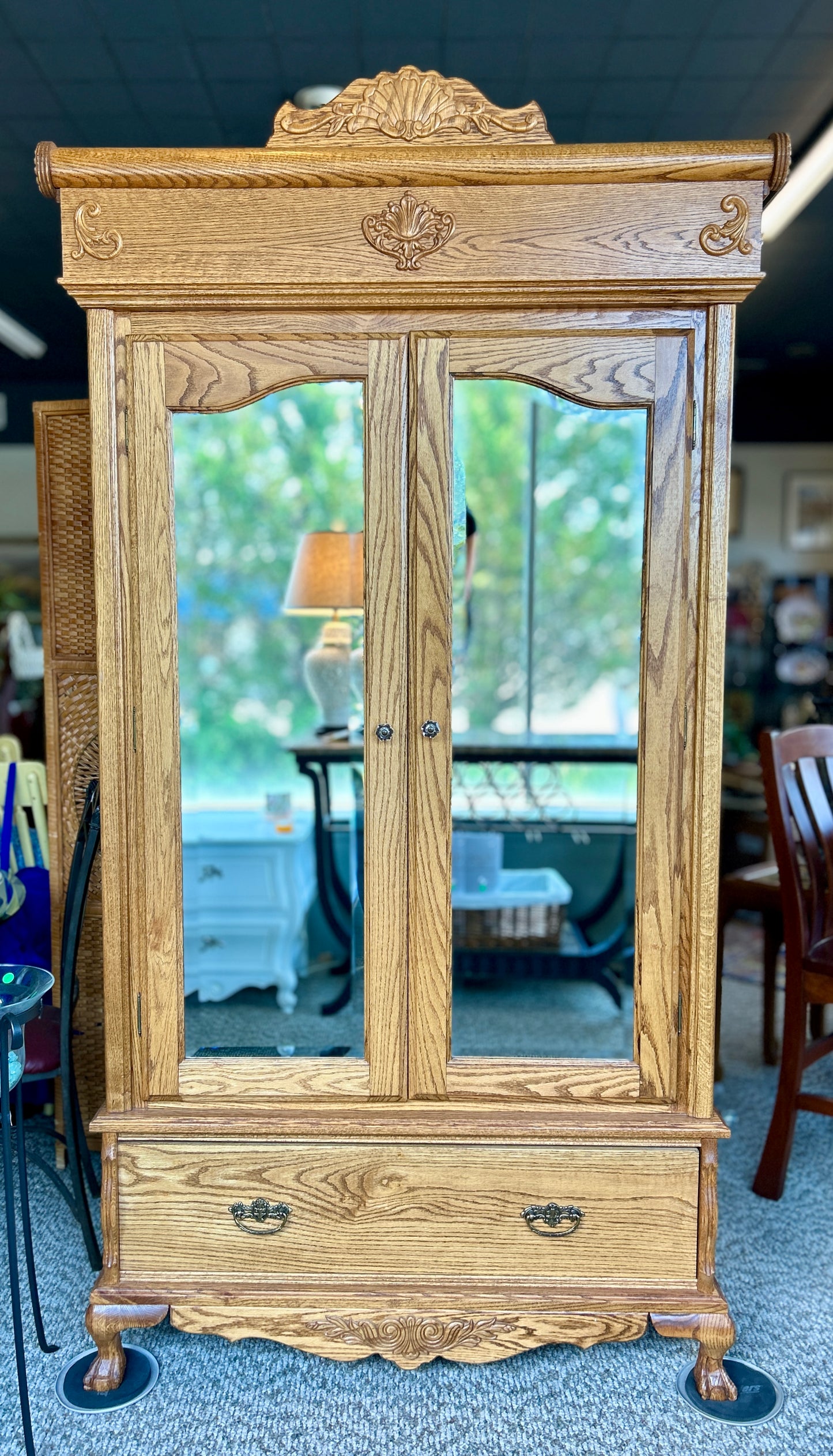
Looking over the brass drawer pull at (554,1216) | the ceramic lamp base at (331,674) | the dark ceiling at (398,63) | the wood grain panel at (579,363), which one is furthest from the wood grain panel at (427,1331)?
the dark ceiling at (398,63)

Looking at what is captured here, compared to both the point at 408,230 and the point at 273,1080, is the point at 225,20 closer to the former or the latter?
the point at 408,230

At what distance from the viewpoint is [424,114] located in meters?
1.62

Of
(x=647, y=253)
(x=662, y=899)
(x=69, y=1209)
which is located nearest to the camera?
(x=647, y=253)

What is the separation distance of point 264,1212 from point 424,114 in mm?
1954

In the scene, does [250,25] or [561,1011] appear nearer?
[250,25]

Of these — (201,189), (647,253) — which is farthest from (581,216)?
(201,189)

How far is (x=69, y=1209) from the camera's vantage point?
2334 mm

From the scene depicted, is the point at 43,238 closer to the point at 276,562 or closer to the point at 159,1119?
the point at 276,562

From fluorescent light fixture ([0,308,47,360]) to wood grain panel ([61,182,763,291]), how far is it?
3928mm

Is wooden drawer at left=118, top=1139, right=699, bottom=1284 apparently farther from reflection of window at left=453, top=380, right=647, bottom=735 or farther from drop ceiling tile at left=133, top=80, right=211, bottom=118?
drop ceiling tile at left=133, top=80, right=211, bottom=118

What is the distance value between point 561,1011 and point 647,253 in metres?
2.45

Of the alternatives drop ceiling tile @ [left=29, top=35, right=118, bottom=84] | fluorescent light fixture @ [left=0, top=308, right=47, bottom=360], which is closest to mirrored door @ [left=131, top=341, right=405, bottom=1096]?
drop ceiling tile @ [left=29, top=35, right=118, bottom=84]

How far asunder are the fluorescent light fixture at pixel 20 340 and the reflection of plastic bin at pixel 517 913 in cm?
415

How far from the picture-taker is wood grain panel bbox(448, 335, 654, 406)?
65.0 inches
